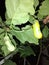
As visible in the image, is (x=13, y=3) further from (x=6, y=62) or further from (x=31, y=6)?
(x=6, y=62)

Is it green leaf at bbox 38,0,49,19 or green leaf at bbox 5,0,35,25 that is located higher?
green leaf at bbox 5,0,35,25

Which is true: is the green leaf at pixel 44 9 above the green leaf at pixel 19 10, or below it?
below

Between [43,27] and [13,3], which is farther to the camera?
[43,27]

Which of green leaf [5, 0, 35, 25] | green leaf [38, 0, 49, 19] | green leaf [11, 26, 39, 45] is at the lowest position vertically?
green leaf [11, 26, 39, 45]

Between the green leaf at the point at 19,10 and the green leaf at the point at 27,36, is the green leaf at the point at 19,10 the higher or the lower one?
the higher one

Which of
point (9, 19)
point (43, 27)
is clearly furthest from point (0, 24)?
point (43, 27)

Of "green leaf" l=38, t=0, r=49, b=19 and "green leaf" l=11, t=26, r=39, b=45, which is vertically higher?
"green leaf" l=38, t=0, r=49, b=19

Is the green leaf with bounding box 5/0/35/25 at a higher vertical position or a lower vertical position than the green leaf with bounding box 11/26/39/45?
higher

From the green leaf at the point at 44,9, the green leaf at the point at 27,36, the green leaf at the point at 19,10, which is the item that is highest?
the green leaf at the point at 19,10
